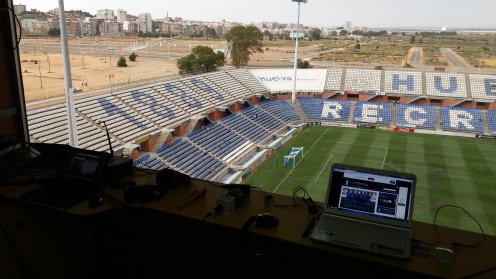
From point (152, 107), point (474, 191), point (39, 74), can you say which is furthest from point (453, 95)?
point (39, 74)

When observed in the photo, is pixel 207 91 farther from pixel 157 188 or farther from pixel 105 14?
pixel 157 188

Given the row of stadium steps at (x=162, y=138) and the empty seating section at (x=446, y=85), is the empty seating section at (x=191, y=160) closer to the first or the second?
the row of stadium steps at (x=162, y=138)

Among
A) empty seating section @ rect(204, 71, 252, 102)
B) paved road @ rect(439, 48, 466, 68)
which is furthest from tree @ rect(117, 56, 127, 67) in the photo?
paved road @ rect(439, 48, 466, 68)

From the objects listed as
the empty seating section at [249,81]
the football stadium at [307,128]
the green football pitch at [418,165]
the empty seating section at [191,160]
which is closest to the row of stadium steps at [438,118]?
the football stadium at [307,128]

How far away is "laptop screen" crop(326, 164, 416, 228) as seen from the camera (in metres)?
1.81

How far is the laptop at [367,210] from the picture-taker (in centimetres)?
166

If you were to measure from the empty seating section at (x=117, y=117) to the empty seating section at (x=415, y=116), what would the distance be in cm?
1169

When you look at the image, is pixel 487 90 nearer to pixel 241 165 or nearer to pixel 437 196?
pixel 437 196

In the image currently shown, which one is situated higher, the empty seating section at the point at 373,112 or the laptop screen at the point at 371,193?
the laptop screen at the point at 371,193

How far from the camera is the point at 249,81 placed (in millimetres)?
20625

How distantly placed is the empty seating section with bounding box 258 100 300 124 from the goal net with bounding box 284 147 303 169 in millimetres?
4285

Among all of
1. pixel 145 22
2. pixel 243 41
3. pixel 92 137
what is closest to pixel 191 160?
pixel 92 137

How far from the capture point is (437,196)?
10281 mm

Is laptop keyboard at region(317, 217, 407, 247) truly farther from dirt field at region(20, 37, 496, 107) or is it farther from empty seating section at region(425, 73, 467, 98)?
empty seating section at region(425, 73, 467, 98)
